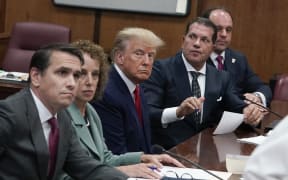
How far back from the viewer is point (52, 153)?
92.1 inches

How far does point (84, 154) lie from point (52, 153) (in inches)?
7.3

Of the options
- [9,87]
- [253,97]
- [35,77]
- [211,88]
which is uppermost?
[35,77]

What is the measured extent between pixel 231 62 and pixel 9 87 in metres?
1.67

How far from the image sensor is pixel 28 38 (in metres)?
5.75

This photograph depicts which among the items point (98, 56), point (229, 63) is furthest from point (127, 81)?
point (229, 63)

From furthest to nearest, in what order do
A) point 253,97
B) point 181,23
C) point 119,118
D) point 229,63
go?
point 181,23
point 229,63
point 253,97
point 119,118

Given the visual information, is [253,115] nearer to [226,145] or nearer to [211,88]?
[211,88]

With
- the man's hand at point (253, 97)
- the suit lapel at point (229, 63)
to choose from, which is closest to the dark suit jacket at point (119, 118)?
the man's hand at point (253, 97)

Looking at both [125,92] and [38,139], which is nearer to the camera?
[38,139]

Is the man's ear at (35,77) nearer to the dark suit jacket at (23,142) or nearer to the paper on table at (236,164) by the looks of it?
the dark suit jacket at (23,142)

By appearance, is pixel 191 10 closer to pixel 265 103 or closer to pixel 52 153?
pixel 265 103

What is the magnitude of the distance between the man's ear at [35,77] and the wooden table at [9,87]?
7.31 ft

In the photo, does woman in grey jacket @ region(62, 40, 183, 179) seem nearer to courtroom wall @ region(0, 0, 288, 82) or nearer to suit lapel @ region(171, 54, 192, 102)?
suit lapel @ region(171, 54, 192, 102)

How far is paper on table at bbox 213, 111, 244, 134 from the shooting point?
3368 mm
